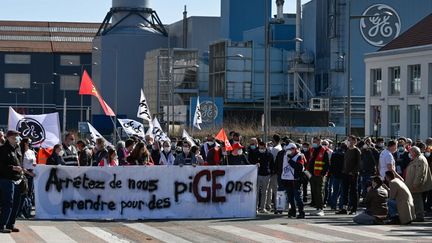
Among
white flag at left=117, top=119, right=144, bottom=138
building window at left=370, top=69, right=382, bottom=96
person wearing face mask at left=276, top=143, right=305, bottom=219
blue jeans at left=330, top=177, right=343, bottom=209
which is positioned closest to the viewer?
person wearing face mask at left=276, top=143, right=305, bottom=219

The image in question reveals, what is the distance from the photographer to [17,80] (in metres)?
134

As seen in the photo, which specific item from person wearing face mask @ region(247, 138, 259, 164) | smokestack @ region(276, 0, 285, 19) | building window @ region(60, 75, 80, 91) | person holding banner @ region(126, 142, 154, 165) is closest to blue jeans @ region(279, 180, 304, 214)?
person wearing face mask @ region(247, 138, 259, 164)

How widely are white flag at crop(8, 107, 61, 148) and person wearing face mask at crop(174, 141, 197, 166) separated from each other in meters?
2.84

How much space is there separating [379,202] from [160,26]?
95904 mm

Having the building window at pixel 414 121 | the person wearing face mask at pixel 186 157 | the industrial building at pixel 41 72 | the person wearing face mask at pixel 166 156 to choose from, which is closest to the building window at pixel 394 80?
the building window at pixel 414 121

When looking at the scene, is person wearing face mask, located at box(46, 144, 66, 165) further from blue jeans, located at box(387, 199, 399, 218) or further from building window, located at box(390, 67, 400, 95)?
building window, located at box(390, 67, 400, 95)

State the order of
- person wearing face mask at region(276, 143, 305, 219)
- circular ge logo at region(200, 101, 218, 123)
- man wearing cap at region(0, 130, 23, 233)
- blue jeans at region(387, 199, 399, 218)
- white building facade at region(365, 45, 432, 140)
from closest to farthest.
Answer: man wearing cap at region(0, 130, 23, 233) < blue jeans at region(387, 199, 399, 218) < person wearing face mask at region(276, 143, 305, 219) < white building facade at region(365, 45, 432, 140) < circular ge logo at region(200, 101, 218, 123)

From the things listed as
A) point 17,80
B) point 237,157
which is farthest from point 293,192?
point 17,80

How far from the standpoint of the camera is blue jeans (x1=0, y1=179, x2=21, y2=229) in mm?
19109

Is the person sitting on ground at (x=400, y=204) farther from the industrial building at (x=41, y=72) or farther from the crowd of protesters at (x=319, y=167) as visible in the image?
the industrial building at (x=41, y=72)

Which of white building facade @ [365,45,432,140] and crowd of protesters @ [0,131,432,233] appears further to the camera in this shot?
white building facade @ [365,45,432,140]

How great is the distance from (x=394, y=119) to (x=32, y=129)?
37.2 metres

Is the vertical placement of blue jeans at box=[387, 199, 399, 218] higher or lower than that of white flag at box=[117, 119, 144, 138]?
lower

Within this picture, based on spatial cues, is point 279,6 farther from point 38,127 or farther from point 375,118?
point 38,127
